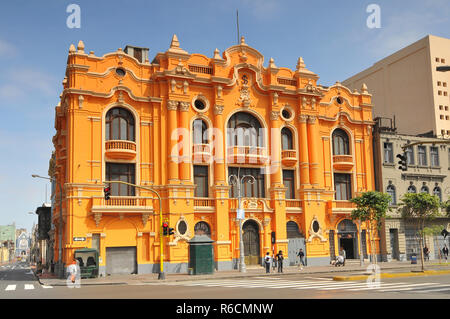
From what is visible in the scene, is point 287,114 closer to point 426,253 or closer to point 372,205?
point 372,205

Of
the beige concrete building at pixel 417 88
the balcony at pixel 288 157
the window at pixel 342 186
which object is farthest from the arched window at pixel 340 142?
the beige concrete building at pixel 417 88

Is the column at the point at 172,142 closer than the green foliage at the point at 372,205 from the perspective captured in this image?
A: Yes

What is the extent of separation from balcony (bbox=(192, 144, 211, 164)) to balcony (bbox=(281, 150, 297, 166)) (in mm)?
7320

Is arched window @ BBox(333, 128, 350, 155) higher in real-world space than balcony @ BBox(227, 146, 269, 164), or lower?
higher

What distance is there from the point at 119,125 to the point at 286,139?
1571 centimetres

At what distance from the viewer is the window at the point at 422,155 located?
53.5m

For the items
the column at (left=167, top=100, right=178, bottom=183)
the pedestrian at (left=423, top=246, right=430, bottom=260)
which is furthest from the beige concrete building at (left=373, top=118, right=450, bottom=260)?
the column at (left=167, top=100, right=178, bottom=183)

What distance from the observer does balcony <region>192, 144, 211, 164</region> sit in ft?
139

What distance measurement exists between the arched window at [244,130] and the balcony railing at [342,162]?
819 cm

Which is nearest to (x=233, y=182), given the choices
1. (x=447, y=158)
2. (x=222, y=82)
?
(x=222, y=82)

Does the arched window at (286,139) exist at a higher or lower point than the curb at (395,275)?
higher

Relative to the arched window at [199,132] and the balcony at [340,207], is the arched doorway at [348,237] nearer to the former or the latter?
the balcony at [340,207]

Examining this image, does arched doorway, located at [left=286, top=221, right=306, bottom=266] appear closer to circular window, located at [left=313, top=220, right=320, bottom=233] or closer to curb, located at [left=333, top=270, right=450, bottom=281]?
circular window, located at [left=313, top=220, right=320, bottom=233]

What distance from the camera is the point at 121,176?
40438 millimetres
